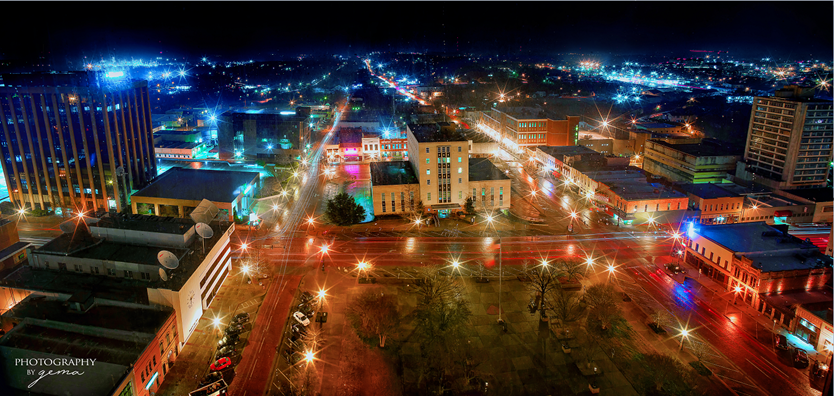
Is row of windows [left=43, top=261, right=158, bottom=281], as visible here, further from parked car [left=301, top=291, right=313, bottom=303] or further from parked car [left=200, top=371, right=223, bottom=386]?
parked car [left=301, top=291, right=313, bottom=303]

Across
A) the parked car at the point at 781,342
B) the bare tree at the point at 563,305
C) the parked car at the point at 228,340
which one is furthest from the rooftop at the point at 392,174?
the parked car at the point at 781,342

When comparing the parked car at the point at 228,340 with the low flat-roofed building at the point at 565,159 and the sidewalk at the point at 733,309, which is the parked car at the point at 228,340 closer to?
the sidewalk at the point at 733,309

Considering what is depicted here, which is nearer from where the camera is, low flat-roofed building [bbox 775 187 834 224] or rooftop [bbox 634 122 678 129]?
low flat-roofed building [bbox 775 187 834 224]

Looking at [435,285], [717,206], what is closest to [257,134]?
[435,285]

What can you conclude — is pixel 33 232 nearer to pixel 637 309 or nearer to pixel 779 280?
pixel 637 309

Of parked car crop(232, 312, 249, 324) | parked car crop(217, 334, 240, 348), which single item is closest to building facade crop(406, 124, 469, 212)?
parked car crop(232, 312, 249, 324)

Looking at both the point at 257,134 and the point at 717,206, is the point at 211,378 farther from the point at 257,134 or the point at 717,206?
the point at 257,134
